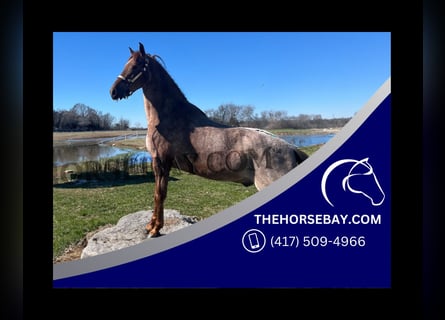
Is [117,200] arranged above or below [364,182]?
below

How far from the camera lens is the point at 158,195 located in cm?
369

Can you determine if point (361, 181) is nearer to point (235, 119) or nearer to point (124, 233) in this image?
point (235, 119)

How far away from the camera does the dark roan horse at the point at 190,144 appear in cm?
365

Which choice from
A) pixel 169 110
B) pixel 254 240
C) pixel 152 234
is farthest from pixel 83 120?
pixel 254 240

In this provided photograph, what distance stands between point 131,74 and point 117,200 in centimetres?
139

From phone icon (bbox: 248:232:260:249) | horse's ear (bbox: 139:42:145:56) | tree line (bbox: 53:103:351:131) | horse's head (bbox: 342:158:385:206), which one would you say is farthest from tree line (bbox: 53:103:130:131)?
horse's head (bbox: 342:158:385:206)

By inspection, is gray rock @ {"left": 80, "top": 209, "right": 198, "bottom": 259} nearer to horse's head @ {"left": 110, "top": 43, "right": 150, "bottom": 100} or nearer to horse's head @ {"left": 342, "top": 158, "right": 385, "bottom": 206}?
horse's head @ {"left": 110, "top": 43, "right": 150, "bottom": 100}

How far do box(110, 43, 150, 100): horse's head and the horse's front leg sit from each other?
81 centimetres

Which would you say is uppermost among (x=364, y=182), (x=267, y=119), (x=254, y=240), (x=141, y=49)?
(x=141, y=49)

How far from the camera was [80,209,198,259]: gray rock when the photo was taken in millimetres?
3658

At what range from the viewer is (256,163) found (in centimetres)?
369

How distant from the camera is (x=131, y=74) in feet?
12.0
